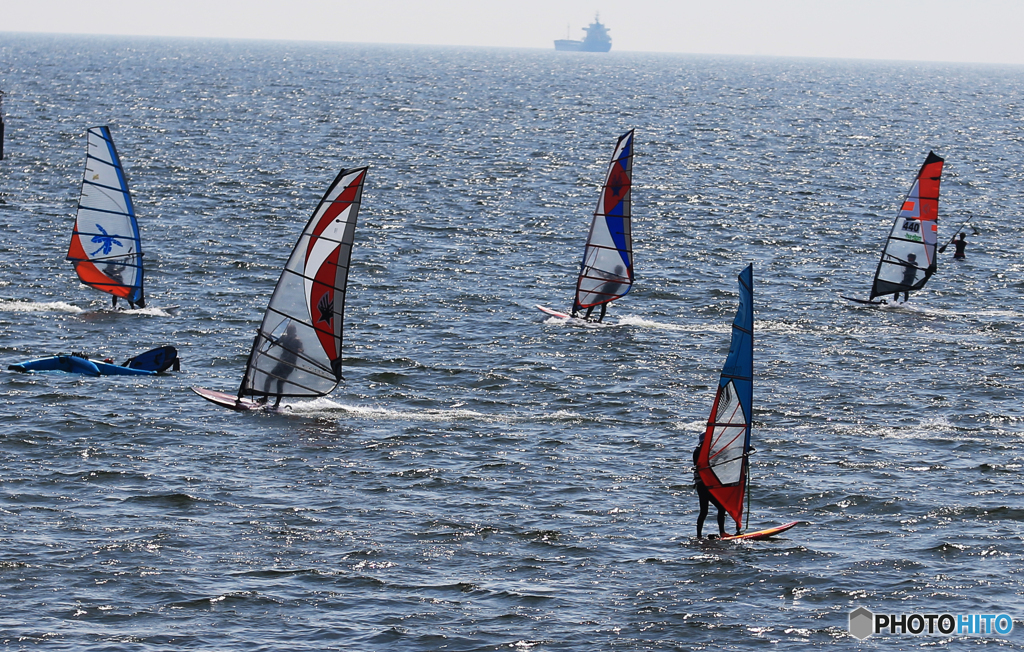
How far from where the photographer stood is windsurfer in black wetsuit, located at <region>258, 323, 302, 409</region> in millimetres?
34062

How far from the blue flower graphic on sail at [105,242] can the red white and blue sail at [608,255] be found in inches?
645

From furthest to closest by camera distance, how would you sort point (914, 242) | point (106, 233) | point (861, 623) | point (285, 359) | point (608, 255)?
point (914, 242) → point (608, 255) → point (106, 233) → point (285, 359) → point (861, 623)

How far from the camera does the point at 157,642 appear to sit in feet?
70.6

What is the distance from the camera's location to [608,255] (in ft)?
154

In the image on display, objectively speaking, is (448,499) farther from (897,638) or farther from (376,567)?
(897,638)

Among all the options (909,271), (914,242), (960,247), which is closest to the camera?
(909,271)

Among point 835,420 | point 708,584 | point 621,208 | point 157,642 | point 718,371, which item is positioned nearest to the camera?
point 157,642

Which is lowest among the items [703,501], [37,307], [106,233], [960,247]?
[703,501]

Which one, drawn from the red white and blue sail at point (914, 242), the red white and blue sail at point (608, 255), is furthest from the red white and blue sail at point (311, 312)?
the red white and blue sail at point (914, 242)

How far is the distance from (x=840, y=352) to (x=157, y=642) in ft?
88.8

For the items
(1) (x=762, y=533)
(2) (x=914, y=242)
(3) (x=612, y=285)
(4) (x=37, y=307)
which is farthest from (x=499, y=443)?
(2) (x=914, y=242)

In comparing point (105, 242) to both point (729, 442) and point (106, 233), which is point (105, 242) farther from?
point (729, 442)

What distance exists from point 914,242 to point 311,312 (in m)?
27.5

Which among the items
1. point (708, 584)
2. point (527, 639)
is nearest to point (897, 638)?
point (708, 584)
